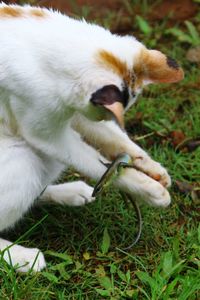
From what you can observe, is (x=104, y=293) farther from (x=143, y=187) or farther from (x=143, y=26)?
(x=143, y=26)

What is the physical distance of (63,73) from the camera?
2.08 m

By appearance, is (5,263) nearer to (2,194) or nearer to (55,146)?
(2,194)

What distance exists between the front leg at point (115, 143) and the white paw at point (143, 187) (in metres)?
0.10

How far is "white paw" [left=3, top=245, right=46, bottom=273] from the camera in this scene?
234 cm

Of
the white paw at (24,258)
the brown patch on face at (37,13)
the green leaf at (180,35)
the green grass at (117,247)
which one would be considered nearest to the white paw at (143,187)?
the green grass at (117,247)

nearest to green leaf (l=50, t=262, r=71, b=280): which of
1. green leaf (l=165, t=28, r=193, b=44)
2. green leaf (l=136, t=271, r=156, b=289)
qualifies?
green leaf (l=136, t=271, r=156, b=289)

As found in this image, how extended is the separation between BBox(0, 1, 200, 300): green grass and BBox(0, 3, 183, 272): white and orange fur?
132 millimetres

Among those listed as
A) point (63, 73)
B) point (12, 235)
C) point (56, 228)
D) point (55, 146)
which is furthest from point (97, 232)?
point (63, 73)

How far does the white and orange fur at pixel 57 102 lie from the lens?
204 cm

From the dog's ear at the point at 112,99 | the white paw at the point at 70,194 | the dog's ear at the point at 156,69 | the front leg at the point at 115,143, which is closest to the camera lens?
the dog's ear at the point at 112,99

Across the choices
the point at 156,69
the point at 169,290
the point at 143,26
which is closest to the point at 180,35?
the point at 143,26

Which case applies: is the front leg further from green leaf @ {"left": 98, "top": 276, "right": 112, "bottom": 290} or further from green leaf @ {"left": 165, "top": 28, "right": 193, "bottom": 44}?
green leaf @ {"left": 165, "top": 28, "right": 193, "bottom": 44}

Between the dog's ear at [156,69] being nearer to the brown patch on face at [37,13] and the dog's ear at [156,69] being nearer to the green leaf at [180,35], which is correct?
the brown patch on face at [37,13]

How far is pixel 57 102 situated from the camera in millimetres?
2145
